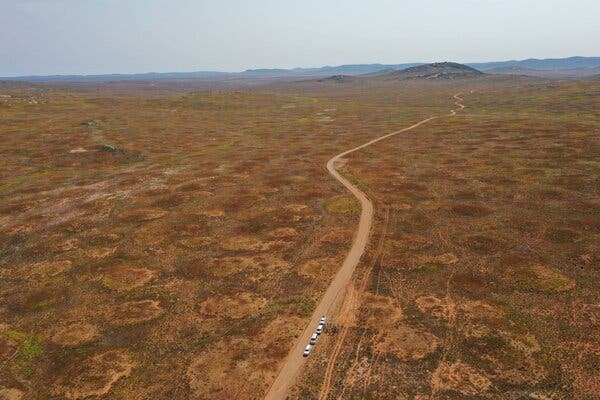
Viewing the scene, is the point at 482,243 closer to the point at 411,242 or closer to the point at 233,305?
the point at 411,242

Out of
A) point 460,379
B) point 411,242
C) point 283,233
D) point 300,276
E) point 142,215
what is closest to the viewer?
point 460,379

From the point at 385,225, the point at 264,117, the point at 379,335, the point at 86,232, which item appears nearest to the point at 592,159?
the point at 385,225

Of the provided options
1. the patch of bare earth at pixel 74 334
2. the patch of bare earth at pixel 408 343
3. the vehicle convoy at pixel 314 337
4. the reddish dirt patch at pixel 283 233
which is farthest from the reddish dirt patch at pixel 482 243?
the patch of bare earth at pixel 74 334

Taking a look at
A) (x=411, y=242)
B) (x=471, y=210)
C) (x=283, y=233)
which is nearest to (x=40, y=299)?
(x=283, y=233)

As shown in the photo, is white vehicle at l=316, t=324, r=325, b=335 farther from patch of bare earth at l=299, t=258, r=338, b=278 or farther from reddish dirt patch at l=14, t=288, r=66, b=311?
reddish dirt patch at l=14, t=288, r=66, b=311

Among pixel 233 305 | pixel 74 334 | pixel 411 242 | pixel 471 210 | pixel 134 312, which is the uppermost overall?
pixel 471 210

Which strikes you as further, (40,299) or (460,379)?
(40,299)

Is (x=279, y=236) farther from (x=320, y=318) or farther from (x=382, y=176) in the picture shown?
(x=382, y=176)
